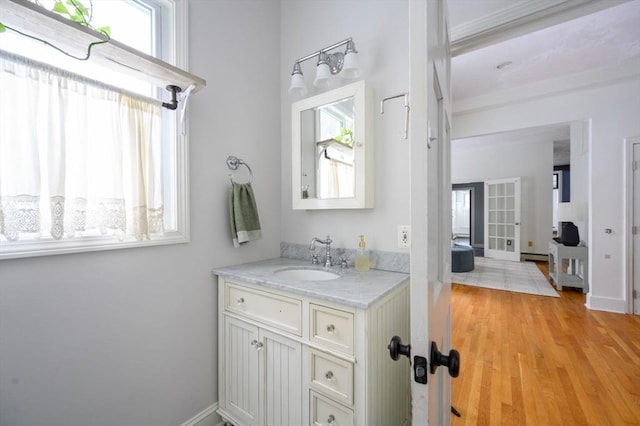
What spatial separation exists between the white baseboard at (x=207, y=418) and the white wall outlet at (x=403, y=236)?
4.56ft

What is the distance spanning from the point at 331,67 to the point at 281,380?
1728 millimetres

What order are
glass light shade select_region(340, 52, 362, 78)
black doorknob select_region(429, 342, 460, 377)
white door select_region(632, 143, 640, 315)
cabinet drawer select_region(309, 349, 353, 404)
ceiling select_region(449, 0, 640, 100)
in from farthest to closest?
1. white door select_region(632, 143, 640, 315)
2. ceiling select_region(449, 0, 640, 100)
3. glass light shade select_region(340, 52, 362, 78)
4. cabinet drawer select_region(309, 349, 353, 404)
5. black doorknob select_region(429, 342, 460, 377)

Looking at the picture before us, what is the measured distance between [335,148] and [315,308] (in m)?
0.97

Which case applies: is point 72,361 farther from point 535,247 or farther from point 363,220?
point 535,247

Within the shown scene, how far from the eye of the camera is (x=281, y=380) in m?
1.22

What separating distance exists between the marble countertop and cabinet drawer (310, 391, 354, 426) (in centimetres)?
42

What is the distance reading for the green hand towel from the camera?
1557 mm

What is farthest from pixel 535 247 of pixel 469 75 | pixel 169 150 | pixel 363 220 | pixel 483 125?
pixel 169 150

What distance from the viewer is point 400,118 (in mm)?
1441

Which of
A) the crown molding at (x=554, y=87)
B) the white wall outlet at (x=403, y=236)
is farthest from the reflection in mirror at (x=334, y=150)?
the crown molding at (x=554, y=87)

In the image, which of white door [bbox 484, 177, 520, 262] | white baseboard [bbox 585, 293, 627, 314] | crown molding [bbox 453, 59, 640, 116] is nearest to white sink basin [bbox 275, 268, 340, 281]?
white baseboard [bbox 585, 293, 627, 314]

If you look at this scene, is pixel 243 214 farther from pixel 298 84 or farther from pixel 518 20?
pixel 518 20

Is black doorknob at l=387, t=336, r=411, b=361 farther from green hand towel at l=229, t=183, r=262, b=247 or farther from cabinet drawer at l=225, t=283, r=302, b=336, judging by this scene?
green hand towel at l=229, t=183, r=262, b=247

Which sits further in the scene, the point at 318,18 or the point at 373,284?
the point at 318,18
